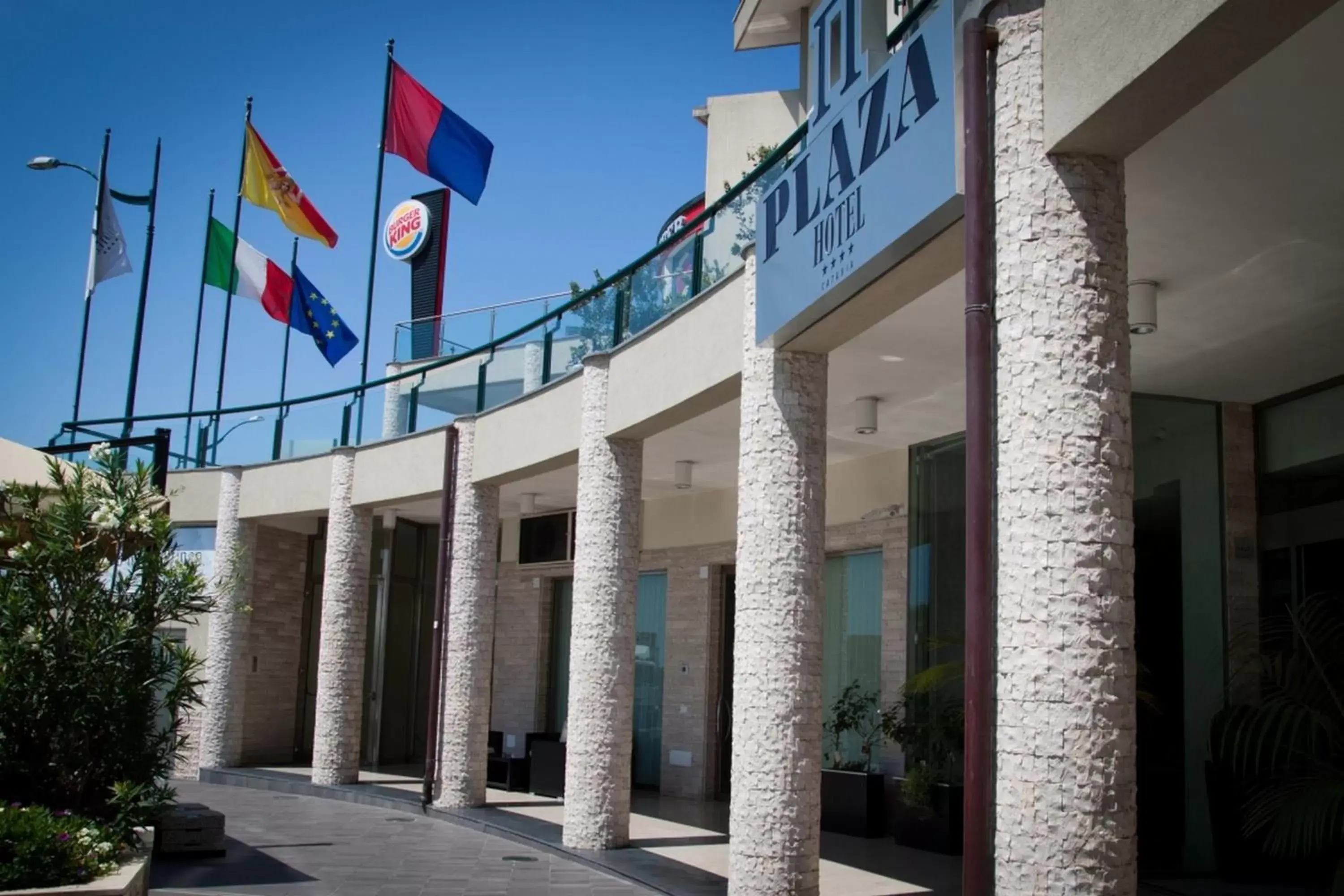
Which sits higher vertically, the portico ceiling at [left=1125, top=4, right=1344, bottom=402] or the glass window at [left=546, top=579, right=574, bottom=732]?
the portico ceiling at [left=1125, top=4, right=1344, bottom=402]

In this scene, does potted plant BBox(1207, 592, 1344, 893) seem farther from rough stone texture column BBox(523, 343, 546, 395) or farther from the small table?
the small table

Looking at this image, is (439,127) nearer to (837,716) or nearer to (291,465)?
(291,465)

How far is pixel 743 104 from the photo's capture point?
23.1m

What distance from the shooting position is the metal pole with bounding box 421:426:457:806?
14.6m

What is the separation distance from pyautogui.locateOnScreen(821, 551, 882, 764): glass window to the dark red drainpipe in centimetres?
812

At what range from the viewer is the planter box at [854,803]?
40.5 feet

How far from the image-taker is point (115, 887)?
6160 millimetres

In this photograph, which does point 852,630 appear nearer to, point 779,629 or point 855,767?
point 855,767

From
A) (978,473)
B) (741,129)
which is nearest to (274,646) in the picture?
(741,129)

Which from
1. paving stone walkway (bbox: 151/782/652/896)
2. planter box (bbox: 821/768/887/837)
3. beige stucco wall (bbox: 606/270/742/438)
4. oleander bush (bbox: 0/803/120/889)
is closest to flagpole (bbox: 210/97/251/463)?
paving stone walkway (bbox: 151/782/652/896)

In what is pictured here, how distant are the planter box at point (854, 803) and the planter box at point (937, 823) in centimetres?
61

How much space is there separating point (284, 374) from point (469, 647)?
1529cm

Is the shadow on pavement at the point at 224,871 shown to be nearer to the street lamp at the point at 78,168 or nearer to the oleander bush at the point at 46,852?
the oleander bush at the point at 46,852

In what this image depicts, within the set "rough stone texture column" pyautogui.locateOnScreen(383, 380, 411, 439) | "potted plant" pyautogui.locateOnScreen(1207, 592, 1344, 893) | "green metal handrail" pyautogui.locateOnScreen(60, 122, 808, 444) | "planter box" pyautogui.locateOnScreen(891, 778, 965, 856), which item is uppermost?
"green metal handrail" pyautogui.locateOnScreen(60, 122, 808, 444)
